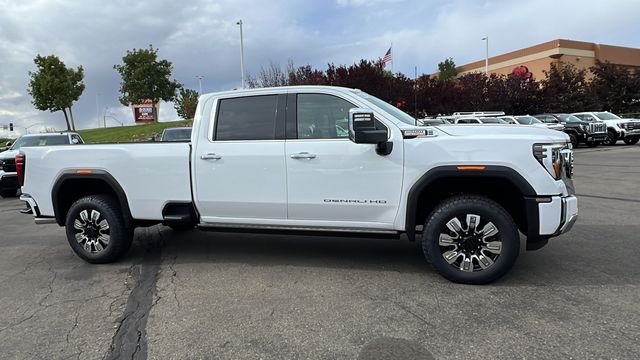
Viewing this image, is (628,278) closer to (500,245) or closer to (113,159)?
(500,245)

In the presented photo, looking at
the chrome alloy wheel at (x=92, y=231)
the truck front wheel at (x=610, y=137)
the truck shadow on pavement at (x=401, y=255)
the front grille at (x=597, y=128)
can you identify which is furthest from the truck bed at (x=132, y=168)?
the truck front wheel at (x=610, y=137)

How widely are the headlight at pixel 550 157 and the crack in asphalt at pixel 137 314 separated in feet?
11.7

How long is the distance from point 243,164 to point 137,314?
1.75 m

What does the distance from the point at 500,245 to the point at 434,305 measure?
869mm

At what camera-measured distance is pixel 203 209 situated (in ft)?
17.4

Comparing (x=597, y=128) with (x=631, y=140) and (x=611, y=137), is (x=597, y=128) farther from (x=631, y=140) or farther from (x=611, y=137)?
(x=631, y=140)

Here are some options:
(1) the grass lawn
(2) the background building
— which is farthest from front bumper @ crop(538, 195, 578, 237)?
(2) the background building

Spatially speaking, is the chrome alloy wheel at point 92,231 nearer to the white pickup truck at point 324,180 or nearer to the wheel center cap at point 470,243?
A: the white pickup truck at point 324,180

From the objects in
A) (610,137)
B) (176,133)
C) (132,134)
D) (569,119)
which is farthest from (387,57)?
(132,134)

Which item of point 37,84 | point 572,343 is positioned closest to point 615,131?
point 572,343

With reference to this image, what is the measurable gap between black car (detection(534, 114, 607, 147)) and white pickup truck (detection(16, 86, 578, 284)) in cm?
2225

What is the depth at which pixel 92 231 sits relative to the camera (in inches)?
223

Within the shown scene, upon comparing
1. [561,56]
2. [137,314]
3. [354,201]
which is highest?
[561,56]

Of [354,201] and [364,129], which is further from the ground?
[364,129]
